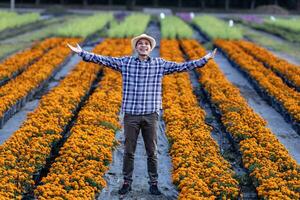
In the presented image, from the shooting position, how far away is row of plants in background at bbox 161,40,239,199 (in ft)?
21.7

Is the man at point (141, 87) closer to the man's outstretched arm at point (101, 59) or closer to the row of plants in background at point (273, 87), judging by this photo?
the man's outstretched arm at point (101, 59)

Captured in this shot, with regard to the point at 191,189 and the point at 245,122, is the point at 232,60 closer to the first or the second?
the point at 245,122

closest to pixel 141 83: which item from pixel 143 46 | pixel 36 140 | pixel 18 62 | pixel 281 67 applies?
pixel 143 46

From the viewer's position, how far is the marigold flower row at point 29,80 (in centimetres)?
1116

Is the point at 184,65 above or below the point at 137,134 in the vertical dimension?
above

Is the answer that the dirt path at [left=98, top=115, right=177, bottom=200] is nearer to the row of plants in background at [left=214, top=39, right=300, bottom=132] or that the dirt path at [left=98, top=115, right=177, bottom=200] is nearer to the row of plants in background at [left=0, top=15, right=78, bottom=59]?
the row of plants in background at [left=214, top=39, right=300, bottom=132]

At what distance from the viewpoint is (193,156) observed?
785 centimetres

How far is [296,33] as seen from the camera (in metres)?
32.4

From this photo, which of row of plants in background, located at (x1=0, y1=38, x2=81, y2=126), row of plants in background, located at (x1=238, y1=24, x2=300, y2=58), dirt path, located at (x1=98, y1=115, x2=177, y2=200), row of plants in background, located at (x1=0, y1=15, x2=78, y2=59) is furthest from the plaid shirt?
row of plants in background, located at (x1=238, y1=24, x2=300, y2=58)

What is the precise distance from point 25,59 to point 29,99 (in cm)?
426

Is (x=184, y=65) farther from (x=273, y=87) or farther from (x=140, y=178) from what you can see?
(x=273, y=87)

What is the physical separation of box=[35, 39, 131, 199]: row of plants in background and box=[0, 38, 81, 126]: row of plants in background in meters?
1.61

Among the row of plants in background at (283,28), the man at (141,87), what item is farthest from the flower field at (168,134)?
the row of plants in background at (283,28)

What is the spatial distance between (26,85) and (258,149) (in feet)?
21.5
